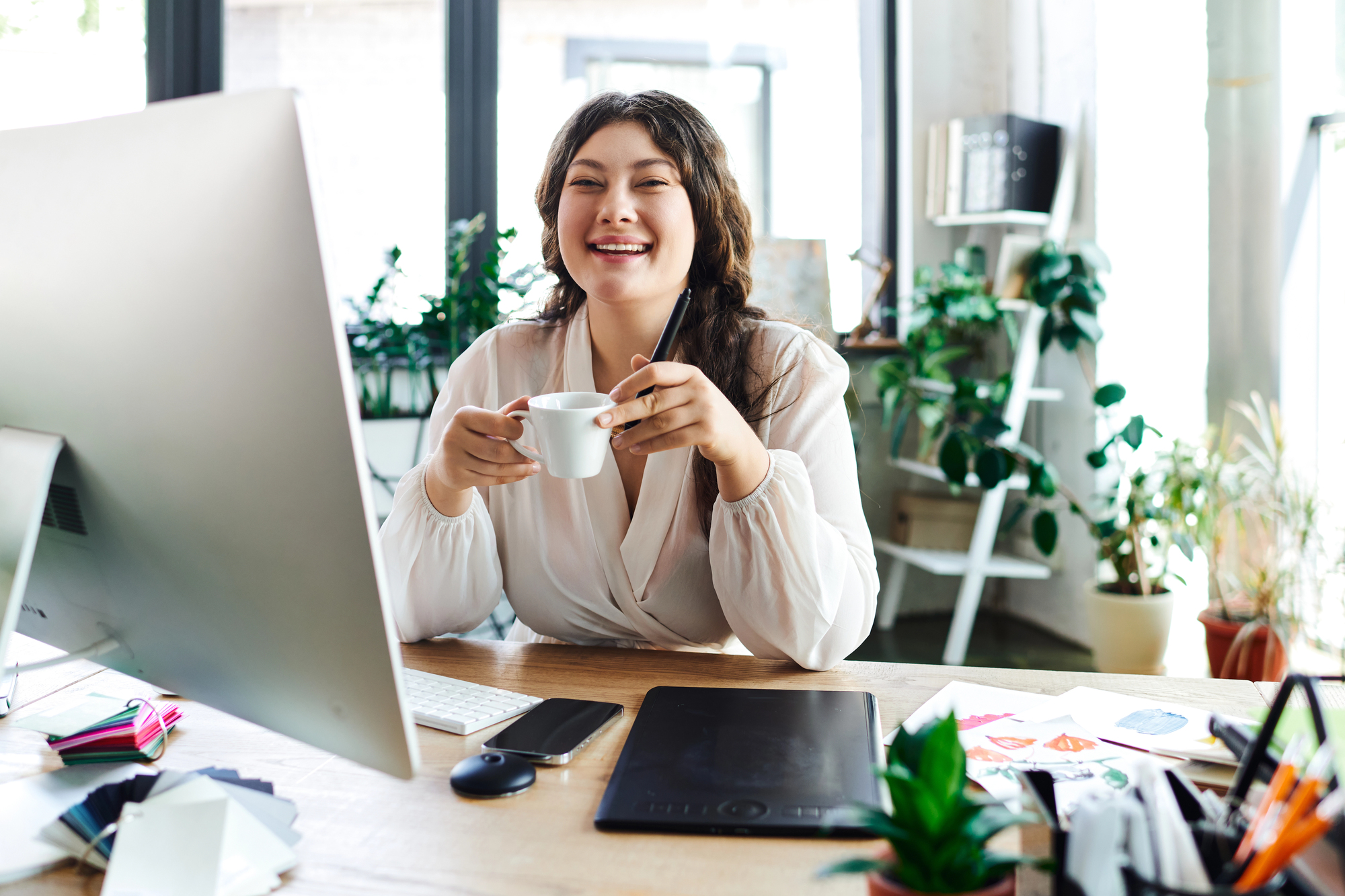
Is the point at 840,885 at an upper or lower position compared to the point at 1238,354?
lower

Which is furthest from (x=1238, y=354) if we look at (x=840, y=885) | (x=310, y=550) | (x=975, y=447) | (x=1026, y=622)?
(x=310, y=550)

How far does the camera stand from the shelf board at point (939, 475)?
9.88ft

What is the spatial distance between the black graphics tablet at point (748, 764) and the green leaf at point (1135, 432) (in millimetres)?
1977

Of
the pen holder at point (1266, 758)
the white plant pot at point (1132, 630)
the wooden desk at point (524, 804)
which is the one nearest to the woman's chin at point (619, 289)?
the wooden desk at point (524, 804)

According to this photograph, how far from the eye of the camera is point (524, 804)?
700 mm

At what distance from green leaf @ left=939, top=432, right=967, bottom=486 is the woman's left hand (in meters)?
1.91

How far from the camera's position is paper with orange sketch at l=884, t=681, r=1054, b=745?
0.86 meters

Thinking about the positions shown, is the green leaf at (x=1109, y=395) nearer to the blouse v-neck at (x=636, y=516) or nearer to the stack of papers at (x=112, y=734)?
the blouse v-neck at (x=636, y=516)

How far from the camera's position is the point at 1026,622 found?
3.37 meters

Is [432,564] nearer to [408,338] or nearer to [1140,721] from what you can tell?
[1140,721]

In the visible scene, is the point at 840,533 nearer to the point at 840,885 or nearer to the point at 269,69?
the point at 840,885

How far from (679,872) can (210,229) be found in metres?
0.47

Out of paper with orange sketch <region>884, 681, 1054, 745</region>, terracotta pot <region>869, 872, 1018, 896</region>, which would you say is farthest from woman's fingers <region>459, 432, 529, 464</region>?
terracotta pot <region>869, 872, 1018, 896</region>

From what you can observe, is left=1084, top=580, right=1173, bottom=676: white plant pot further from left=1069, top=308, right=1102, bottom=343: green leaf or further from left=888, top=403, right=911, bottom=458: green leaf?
left=888, top=403, right=911, bottom=458: green leaf
